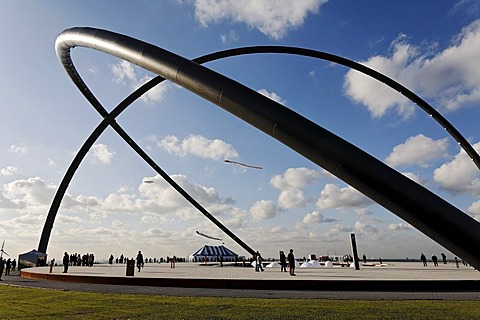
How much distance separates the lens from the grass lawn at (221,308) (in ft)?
30.4

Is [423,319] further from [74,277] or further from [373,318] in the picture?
[74,277]

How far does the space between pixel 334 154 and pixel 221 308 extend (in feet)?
19.4

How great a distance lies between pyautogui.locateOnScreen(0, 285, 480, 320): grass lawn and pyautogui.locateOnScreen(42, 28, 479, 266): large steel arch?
11.7ft

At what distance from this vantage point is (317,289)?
16.1 metres

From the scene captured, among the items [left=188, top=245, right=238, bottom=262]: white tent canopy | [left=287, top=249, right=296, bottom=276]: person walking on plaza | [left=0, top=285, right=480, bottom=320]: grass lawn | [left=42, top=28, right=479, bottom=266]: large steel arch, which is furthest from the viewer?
[left=188, top=245, right=238, bottom=262]: white tent canopy

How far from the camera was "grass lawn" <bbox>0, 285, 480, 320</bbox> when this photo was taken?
927 cm

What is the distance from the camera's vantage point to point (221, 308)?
34.7 ft

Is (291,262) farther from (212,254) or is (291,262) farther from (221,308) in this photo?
(212,254)

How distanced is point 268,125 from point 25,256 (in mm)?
41691

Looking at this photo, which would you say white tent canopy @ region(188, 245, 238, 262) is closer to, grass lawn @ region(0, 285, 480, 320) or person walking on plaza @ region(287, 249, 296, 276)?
person walking on plaza @ region(287, 249, 296, 276)

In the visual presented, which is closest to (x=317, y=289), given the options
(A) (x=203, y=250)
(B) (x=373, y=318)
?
(B) (x=373, y=318)

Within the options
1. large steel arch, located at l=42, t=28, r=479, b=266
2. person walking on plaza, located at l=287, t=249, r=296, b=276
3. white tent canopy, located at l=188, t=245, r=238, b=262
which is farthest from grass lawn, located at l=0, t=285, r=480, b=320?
white tent canopy, located at l=188, t=245, r=238, b=262

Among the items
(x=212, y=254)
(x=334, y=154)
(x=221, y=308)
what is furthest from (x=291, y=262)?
(x=212, y=254)

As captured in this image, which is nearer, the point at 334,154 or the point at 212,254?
the point at 334,154
